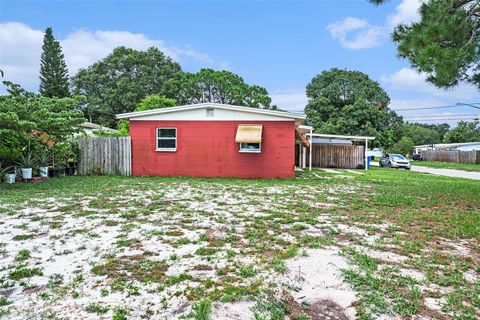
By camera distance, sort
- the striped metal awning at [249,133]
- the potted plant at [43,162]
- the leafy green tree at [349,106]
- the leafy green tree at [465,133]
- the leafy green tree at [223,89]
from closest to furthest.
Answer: the potted plant at [43,162] → the striped metal awning at [249,133] → the leafy green tree at [349,106] → the leafy green tree at [223,89] → the leafy green tree at [465,133]

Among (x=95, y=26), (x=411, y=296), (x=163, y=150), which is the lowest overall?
(x=411, y=296)

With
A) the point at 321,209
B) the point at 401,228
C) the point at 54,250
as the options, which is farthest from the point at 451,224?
the point at 54,250

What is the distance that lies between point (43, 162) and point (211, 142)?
245 inches

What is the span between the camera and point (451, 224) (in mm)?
5578

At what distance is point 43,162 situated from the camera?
38.1 ft

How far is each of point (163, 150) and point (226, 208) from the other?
7587mm

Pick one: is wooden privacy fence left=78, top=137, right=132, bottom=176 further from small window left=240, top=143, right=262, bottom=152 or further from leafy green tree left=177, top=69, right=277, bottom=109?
leafy green tree left=177, top=69, right=277, bottom=109

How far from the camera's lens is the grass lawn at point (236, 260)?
2.66 metres

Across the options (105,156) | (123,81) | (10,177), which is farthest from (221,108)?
(123,81)

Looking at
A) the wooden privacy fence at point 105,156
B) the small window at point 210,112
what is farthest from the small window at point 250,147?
the wooden privacy fence at point 105,156

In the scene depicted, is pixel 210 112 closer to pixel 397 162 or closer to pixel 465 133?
pixel 397 162

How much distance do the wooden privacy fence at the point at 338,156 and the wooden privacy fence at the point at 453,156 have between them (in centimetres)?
1830

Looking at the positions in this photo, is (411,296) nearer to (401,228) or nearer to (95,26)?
(401,228)

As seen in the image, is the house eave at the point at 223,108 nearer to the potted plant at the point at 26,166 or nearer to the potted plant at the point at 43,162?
the potted plant at the point at 43,162
